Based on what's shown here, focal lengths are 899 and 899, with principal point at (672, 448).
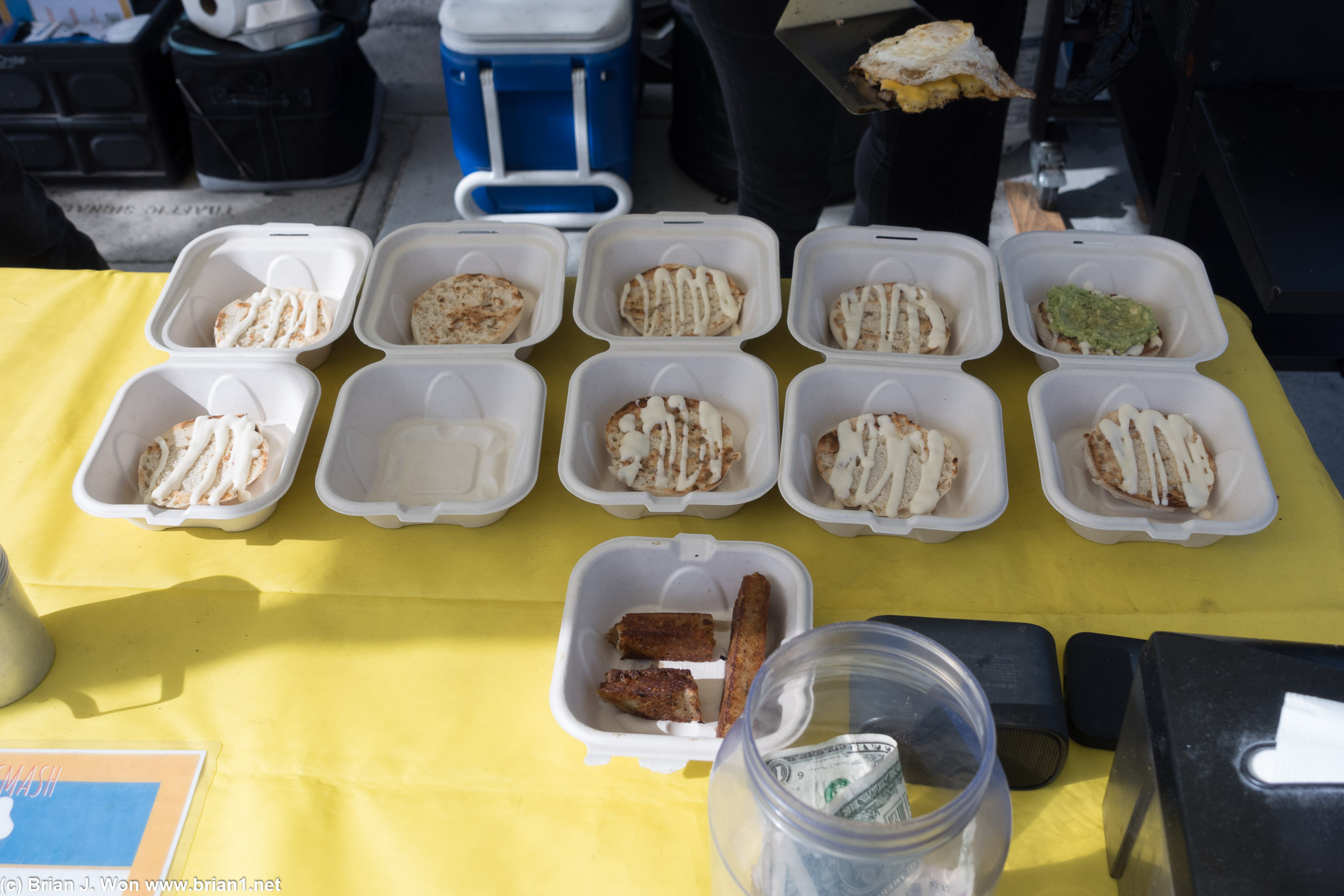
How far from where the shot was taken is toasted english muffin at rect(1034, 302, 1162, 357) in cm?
147

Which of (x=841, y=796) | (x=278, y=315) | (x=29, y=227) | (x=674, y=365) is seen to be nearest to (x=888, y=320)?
(x=674, y=365)

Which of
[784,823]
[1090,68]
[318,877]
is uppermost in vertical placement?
[1090,68]

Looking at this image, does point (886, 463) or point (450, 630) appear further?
point (886, 463)

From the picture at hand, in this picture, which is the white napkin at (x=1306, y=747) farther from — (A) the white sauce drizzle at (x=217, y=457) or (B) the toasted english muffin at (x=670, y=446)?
(A) the white sauce drizzle at (x=217, y=457)

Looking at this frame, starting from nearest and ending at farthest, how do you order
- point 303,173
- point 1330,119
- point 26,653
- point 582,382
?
point 26,653
point 582,382
point 1330,119
point 303,173

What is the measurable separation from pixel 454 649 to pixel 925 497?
67 cm

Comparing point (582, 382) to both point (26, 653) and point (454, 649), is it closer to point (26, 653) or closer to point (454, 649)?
point (454, 649)

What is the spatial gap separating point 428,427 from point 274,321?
37 centimetres

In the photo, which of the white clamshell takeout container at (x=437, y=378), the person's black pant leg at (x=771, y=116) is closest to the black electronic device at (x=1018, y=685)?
the white clamshell takeout container at (x=437, y=378)

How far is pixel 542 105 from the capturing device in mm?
2676

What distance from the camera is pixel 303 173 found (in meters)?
3.10

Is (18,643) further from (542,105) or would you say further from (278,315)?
(542,105)

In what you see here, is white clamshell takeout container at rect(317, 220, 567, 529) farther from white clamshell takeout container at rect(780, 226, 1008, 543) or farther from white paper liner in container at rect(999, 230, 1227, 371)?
white paper liner in container at rect(999, 230, 1227, 371)

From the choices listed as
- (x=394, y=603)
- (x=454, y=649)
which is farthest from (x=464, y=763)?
→ (x=394, y=603)
